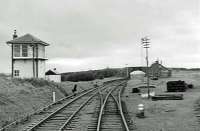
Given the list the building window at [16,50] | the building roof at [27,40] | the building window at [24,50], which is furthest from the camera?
the building window at [16,50]

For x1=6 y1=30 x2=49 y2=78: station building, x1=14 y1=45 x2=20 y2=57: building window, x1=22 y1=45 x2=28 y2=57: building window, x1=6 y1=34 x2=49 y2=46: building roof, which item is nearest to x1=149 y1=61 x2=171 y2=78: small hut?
x1=6 y1=34 x2=49 y2=46: building roof

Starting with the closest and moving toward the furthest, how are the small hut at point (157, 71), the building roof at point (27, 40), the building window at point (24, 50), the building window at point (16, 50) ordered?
1. the building roof at point (27, 40)
2. the building window at point (24, 50)
3. the building window at point (16, 50)
4. the small hut at point (157, 71)

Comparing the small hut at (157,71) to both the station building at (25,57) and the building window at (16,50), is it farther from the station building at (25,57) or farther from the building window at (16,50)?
the building window at (16,50)

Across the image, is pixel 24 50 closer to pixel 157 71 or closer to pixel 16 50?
pixel 16 50

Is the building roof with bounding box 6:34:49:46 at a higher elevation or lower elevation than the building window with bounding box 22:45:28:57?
higher

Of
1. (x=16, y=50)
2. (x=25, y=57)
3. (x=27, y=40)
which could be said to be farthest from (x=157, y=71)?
(x=16, y=50)

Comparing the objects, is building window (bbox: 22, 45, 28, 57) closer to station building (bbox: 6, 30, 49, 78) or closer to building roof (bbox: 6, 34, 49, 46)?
station building (bbox: 6, 30, 49, 78)

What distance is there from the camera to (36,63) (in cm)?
5153

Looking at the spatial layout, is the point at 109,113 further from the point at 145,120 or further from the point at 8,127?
the point at 8,127

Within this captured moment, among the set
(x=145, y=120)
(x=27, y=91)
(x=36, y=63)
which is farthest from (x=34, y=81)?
(x=145, y=120)

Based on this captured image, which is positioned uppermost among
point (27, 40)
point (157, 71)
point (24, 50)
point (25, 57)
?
point (27, 40)

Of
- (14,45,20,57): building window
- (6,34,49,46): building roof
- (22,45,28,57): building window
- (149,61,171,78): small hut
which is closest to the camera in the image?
(6,34,49,46): building roof

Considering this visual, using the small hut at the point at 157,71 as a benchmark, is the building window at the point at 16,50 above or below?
above

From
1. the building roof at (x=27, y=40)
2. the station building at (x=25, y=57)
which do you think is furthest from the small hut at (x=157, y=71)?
the station building at (x=25, y=57)
